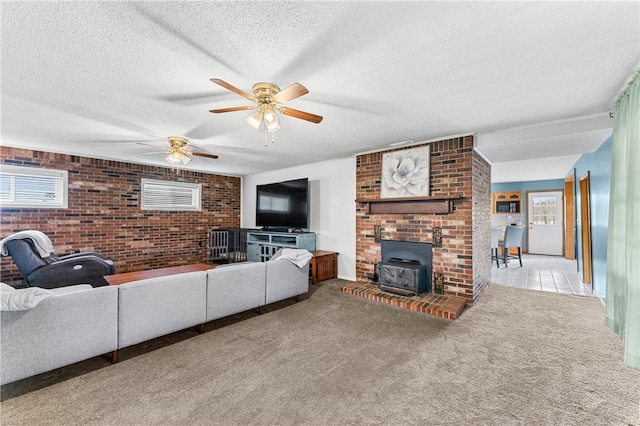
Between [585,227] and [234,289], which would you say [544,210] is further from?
[234,289]

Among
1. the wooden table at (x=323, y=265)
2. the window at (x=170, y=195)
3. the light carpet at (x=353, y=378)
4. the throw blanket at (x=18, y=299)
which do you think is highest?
the window at (x=170, y=195)

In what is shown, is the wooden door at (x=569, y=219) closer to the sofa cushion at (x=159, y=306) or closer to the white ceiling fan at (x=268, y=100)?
the white ceiling fan at (x=268, y=100)

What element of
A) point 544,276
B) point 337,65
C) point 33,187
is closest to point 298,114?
point 337,65

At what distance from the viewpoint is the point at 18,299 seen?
1.73 meters

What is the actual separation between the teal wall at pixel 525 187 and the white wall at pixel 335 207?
20.2 ft

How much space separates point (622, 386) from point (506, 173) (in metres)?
5.94

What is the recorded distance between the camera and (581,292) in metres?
3.96

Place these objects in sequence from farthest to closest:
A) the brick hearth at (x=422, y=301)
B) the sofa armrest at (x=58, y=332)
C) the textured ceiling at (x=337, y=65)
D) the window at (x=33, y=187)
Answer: the window at (x=33, y=187) → the brick hearth at (x=422, y=301) → the sofa armrest at (x=58, y=332) → the textured ceiling at (x=337, y=65)

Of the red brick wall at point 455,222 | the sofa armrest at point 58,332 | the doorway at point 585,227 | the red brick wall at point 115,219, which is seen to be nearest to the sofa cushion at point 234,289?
the sofa armrest at point 58,332

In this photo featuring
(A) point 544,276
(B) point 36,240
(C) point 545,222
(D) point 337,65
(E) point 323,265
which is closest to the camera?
(D) point 337,65

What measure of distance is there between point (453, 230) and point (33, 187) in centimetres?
649

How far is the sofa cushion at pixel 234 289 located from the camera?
2.75m

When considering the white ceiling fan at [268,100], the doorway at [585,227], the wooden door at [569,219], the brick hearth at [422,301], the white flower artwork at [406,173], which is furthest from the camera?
the wooden door at [569,219]

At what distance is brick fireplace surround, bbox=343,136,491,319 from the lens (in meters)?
3.46
